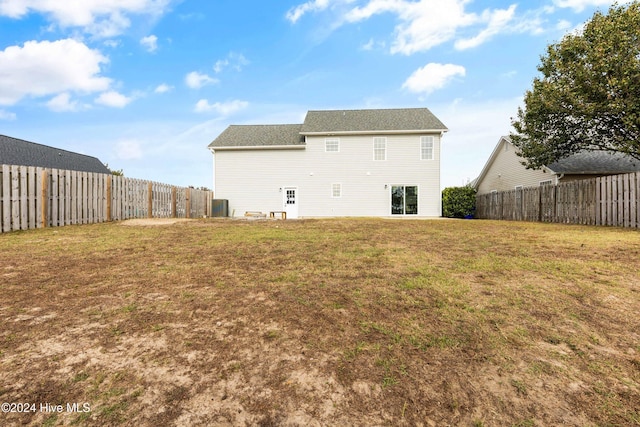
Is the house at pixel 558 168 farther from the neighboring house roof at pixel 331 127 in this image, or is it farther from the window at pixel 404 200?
the window at pixel 404 200

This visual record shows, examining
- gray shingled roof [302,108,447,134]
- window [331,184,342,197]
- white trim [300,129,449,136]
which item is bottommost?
window [331,184,342,197]

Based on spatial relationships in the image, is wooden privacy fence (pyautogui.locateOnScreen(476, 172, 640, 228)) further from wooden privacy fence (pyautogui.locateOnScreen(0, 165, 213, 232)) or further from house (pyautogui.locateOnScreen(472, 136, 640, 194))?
wooden privacy fence (pyautogui.locateOnScreen(0, 165, 213, 232))

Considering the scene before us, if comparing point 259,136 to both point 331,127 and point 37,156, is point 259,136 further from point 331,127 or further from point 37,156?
point 37,156

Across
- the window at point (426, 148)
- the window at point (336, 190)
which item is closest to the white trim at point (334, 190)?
the window at point (336, 190)

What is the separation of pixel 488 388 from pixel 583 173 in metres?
21.0

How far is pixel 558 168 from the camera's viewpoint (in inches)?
668

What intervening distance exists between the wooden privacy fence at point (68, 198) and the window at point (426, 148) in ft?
54.8

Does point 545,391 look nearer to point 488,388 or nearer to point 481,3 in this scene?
point 488,388

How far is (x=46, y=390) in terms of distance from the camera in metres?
1.56

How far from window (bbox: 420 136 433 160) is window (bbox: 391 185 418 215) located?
230 centimetres

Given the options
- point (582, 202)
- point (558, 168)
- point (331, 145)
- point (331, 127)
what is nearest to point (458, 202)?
point (558, 168)

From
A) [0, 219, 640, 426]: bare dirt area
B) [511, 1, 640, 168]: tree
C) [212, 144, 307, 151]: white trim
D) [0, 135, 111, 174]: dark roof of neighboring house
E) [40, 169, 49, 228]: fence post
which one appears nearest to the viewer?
[0, 219, 640, 426]: bare dirt area


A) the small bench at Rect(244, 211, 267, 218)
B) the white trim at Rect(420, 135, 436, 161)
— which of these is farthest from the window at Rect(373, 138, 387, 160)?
the small bench at Rect(244, 211, 267, 218)

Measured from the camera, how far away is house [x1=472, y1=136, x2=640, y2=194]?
1661 centimetres
